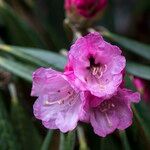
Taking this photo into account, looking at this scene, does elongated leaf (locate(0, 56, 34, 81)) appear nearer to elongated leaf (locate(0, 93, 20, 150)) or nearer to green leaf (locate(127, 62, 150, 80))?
elongated leaf (locate(0, 93, 20, 150))

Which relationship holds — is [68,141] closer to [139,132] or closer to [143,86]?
[139,132]

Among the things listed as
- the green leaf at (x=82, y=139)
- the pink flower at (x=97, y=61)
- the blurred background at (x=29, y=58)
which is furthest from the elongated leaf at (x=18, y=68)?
the pink flower at (x=97, y=61)

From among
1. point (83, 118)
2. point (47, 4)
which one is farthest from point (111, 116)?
point (47, 4)

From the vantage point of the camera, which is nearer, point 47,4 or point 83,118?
point 83,118

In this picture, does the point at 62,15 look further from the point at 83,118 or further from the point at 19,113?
the point at 83,118

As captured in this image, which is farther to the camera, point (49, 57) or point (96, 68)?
point (49, 57)

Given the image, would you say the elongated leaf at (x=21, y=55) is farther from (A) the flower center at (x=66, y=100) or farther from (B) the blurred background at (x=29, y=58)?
(A) the flower center at (x=66, y=100)

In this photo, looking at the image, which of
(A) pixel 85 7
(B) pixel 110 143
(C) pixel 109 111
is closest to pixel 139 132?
(B) pixel 110 143
